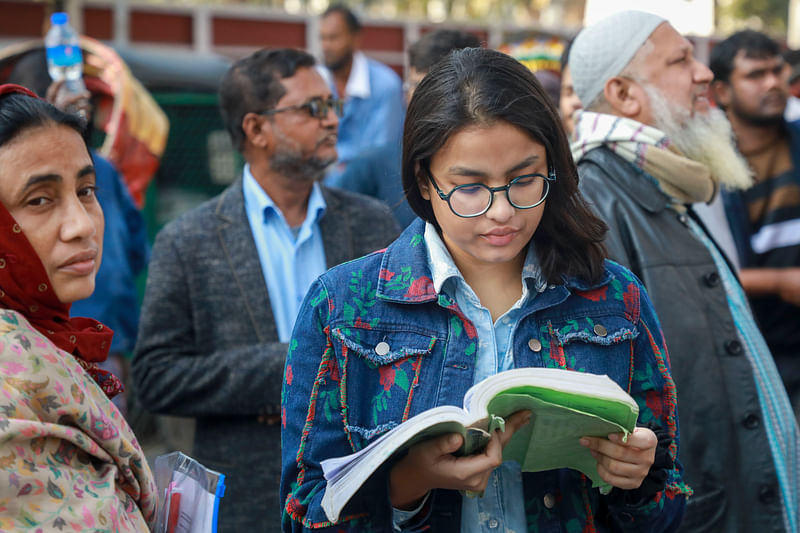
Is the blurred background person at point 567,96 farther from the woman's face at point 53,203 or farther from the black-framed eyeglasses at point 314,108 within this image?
the woman's face at point 53,203

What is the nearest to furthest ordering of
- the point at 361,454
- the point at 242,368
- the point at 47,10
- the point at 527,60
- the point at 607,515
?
the point at 361,454 < the point at 607,515 < the point at 242,368 < the point at 527,60 < the point at 47,10

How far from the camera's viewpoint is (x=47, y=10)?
1029 centimetres

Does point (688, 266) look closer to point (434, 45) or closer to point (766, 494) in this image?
point (766, 494)

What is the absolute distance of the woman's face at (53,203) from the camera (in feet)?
5.88

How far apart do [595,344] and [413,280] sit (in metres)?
0.43

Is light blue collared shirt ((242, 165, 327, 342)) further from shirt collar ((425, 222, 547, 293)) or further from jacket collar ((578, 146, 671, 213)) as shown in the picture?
shirt collar ((425, 222, 547, 293))

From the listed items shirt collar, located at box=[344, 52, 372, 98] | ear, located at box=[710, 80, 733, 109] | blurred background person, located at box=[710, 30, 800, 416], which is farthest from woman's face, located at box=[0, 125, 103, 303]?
shirt collar, located at box=[344, 52, 372, 98]

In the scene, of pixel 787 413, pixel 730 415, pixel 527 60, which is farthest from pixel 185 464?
pixel 527 60

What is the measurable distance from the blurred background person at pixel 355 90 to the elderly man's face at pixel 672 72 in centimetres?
312

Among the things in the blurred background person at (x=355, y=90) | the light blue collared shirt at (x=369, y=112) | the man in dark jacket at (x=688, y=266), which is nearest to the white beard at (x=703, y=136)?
the man in dark jacket at (x=688, y=266)

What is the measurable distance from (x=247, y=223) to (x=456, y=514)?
169 centimetres

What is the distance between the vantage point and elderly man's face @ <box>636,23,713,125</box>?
3.14 m

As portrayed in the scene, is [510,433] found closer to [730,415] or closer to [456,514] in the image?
[456,514]

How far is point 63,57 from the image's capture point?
15.5ft
